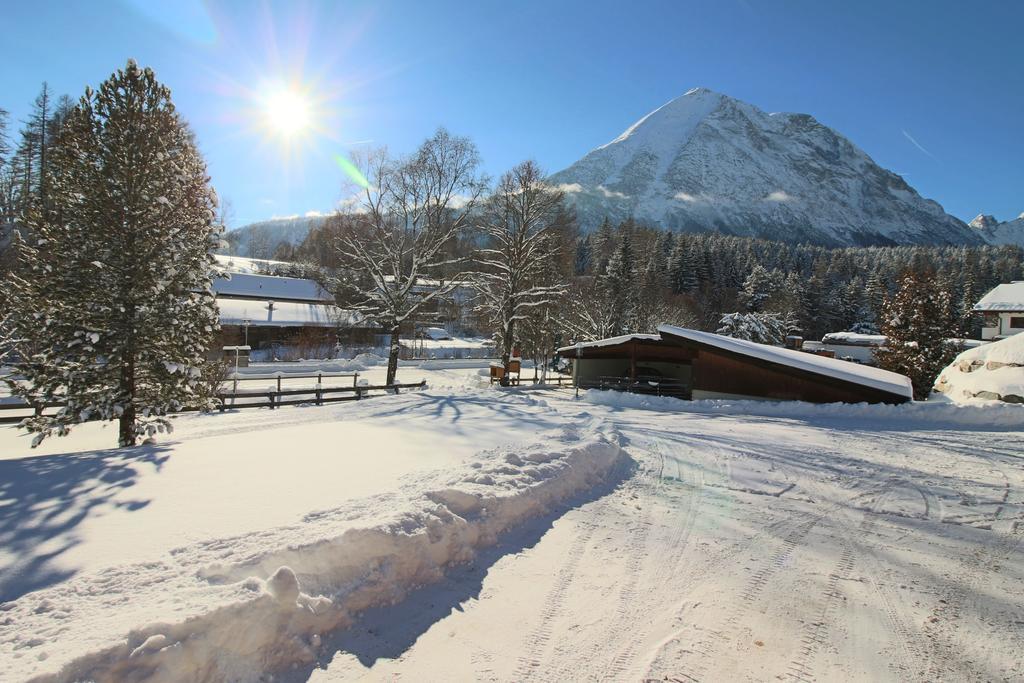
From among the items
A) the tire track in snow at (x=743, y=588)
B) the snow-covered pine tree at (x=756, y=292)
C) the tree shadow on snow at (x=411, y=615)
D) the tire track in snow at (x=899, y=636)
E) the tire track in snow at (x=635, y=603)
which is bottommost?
the tree shadow on snow at (x=411, y=615)

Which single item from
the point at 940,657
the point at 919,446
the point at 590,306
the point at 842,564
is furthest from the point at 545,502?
the point at 590,306

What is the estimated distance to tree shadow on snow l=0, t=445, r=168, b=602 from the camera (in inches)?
140

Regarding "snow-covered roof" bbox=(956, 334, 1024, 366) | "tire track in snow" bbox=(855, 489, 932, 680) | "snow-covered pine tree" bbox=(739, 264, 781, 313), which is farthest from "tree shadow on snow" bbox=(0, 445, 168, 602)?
"snow-covered pine tree" bbox=(739, 264, 781, 313)

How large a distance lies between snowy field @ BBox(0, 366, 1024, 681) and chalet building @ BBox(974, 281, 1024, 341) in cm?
3835

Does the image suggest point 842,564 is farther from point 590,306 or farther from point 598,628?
point 590,306

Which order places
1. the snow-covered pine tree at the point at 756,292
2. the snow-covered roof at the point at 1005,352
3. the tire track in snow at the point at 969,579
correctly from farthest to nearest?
the snow-covered pine tree at the point at 756,292
the snow-covered roof at the point at 1005,352
the tire track in snow at the point at 969,579

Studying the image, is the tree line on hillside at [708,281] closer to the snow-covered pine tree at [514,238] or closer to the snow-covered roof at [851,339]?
the snow-covered pine tree at [514,238]

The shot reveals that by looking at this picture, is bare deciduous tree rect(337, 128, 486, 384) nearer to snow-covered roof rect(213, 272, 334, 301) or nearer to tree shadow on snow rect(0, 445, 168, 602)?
tree shadow on snow rect(0, 445, 168, 602)

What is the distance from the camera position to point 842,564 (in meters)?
4.83

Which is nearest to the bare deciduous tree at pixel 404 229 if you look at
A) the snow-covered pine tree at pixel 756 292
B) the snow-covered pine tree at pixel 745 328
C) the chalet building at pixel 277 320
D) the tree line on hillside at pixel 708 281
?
the tree line on hillside at pixel 708 281

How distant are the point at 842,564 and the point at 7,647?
6285mm

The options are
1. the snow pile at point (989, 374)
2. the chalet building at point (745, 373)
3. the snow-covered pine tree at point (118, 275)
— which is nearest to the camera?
the snow-covered pine tree at point (118, 275)

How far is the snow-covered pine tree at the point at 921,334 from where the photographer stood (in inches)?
1000

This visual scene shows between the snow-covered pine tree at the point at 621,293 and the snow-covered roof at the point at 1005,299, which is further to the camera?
the snow-covered pine tree at the point at 621,293
